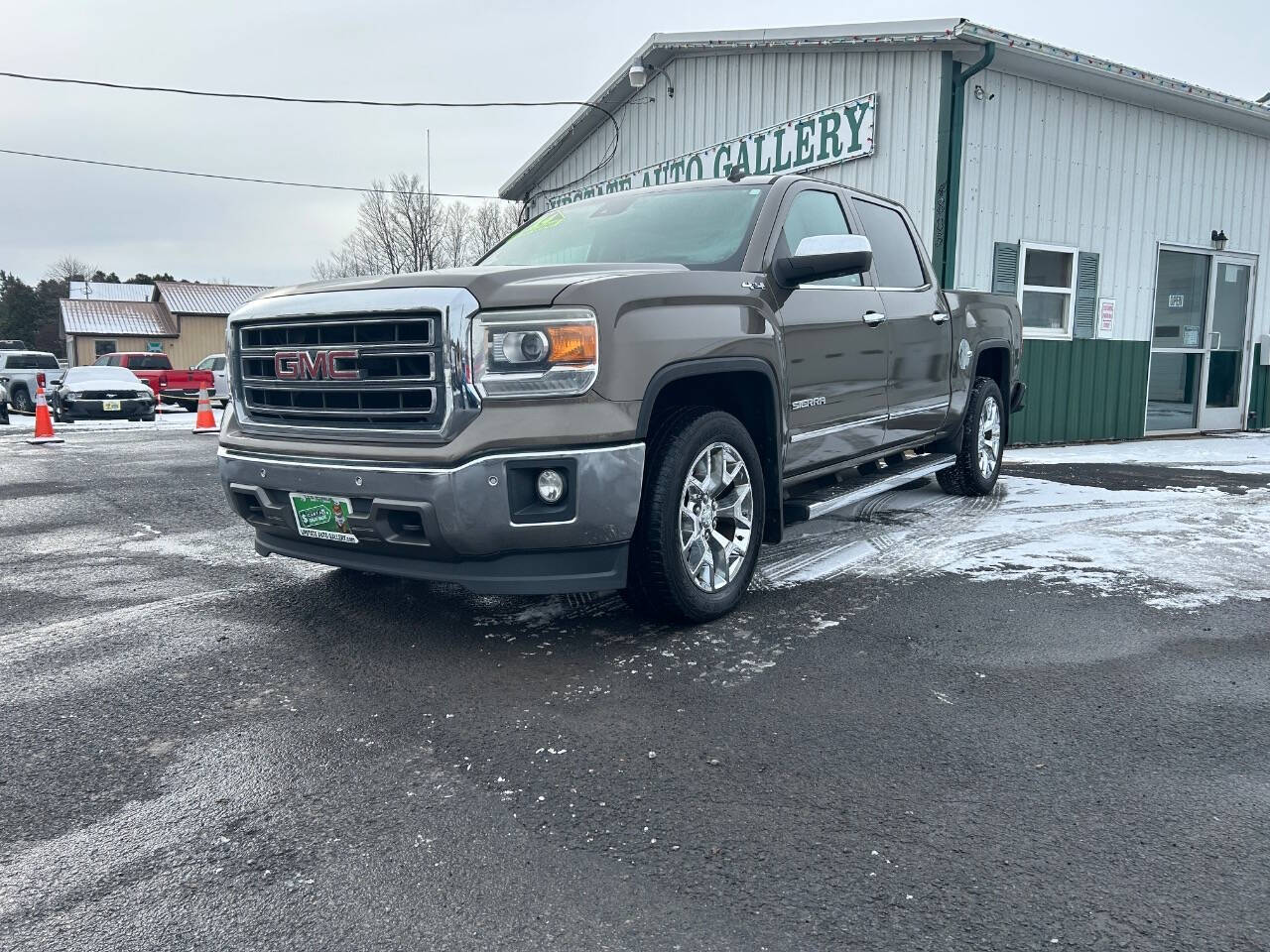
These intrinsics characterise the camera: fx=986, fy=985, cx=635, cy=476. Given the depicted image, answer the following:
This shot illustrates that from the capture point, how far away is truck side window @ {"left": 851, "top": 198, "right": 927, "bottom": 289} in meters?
5.77

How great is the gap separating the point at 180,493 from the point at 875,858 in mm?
7294

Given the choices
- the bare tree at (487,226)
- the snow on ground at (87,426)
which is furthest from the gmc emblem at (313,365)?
the bare tree at (487,226)

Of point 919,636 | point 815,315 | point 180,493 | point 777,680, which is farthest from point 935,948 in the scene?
point 180,493

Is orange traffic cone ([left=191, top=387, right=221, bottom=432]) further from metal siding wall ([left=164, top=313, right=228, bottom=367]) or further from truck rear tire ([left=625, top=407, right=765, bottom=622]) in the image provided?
metal siding wall ([left=164, top=313, right=228, bottom=367])

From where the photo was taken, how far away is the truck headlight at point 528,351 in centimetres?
353

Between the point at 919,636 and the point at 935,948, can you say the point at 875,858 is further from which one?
the point at 919,636

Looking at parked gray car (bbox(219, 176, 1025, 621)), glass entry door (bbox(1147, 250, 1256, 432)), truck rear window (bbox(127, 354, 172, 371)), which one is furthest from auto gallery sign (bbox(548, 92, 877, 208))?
truck rear window (bbox(127, 354, 172, 371))

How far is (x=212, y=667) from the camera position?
3.67 meters

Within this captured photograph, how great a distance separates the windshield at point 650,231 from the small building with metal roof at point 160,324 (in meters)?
52.0

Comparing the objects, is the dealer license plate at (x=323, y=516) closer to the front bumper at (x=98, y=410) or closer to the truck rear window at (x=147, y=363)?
the front bumper at (x=98, y=410)

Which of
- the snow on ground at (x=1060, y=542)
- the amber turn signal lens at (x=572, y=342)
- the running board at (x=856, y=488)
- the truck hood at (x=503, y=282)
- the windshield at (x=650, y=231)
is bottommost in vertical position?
the snow on ground at (x=1060, y=542)

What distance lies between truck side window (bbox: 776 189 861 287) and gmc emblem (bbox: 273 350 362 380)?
2.04m

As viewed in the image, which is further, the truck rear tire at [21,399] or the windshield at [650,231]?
the truck rear tire at [21,399]

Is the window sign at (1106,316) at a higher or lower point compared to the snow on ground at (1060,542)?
higher
